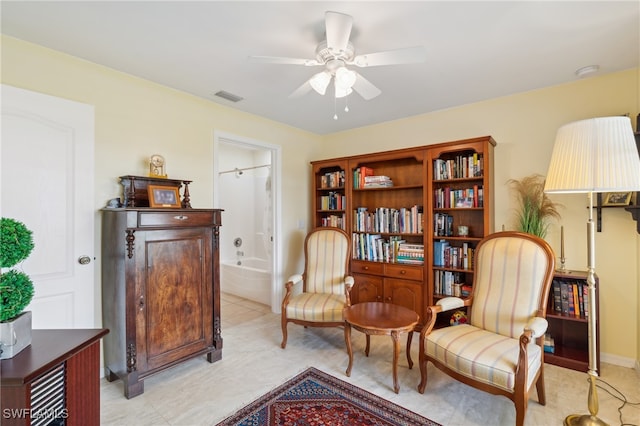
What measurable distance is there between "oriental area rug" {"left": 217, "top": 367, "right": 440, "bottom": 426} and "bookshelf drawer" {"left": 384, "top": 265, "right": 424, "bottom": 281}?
1.38 meters

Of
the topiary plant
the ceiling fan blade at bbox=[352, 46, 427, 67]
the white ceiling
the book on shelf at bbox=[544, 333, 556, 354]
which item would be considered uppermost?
the white ceiling

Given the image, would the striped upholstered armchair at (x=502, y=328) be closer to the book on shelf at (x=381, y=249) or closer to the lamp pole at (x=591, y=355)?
the lamp pole at (x=591, y=355)

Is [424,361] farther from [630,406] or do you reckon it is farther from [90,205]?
[90,205]

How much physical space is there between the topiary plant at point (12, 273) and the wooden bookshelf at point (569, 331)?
336 cm

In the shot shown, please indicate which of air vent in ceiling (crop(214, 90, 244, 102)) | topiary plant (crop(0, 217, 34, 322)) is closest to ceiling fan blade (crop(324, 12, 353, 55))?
air vent in ceiling (crop(214, 90, 244, 102))

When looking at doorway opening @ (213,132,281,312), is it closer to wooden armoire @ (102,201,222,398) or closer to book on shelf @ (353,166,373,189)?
book on shelf @ (353,166,373,189)

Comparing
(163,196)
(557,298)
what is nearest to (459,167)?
(557,298)

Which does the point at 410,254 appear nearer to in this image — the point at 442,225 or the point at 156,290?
the point at 442,225

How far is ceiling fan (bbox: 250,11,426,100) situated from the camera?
5.00 feet

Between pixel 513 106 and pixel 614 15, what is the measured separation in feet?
3.92

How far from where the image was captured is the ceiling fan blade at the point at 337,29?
143cm

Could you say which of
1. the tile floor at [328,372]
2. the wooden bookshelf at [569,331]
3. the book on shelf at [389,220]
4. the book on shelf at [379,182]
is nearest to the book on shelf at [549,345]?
the wooden bookshelf at [569,331]

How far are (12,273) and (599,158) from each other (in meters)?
2.75

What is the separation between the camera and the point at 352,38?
194 centimetres
